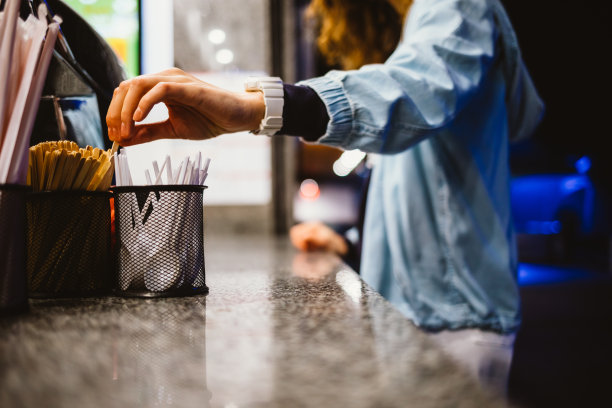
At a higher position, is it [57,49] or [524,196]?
[57,49]

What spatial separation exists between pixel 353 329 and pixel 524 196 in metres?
10.6

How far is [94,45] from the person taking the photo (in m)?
0.88

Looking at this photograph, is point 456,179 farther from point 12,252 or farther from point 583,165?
point 583,165

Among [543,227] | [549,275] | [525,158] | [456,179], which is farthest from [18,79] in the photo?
[525,158]

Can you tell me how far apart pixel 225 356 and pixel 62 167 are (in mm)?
403

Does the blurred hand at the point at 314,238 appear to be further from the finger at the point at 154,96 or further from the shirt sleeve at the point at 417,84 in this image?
the finger at the point at 154,96

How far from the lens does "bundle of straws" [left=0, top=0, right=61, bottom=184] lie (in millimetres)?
512

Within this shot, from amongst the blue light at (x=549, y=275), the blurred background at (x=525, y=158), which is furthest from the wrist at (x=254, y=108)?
the blue light at (x=549, y=275)

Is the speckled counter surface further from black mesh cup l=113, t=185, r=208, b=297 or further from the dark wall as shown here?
the dark wall

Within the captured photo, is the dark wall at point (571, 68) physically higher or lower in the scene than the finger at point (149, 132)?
Answer: higher

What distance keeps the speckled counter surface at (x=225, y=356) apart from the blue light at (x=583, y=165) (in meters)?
8.39

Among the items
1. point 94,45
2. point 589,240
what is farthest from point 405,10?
point 589,240

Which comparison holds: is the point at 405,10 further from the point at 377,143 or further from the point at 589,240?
the point at 589,240

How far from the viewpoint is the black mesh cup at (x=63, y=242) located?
0.61 meters
